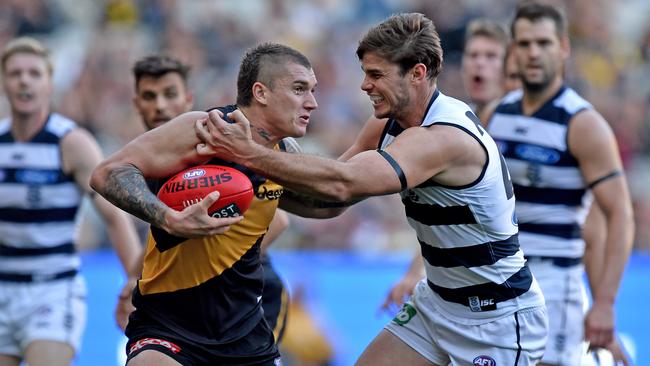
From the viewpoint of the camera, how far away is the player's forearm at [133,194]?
5207mm

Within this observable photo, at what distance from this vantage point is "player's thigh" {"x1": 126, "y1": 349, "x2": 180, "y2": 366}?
5262 millimetres

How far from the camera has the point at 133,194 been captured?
5.27m

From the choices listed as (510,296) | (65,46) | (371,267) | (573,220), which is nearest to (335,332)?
(371,267)

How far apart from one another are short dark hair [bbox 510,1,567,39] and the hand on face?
10.5ft

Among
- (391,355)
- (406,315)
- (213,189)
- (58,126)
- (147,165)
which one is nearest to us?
(213,189)

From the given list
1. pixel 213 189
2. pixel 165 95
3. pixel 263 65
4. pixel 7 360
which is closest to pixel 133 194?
pixel 213 189

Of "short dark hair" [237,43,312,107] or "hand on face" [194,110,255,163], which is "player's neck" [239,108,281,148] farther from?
"hand on face" [194,110,255,163]

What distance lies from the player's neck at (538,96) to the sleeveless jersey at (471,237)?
1819 millimetres

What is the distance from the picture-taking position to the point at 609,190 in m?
7.19

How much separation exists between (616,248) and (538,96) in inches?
47.4

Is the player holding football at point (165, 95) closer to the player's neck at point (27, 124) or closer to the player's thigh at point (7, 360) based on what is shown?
the player's neck at point (27, 124)

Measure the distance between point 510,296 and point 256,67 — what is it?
1.82 metres

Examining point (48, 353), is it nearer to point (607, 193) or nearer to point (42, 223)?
point (42, 223)

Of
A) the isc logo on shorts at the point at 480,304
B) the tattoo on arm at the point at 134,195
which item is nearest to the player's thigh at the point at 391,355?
the isc logo on shorts at the point at 480,304
